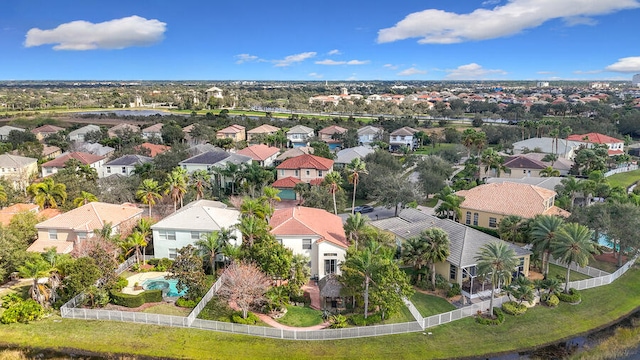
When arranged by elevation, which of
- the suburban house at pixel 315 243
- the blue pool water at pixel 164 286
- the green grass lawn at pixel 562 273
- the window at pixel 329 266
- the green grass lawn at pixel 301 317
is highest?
the suburban house at pixel 315 243

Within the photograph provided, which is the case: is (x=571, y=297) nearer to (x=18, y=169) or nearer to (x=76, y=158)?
(x=76, y=158)

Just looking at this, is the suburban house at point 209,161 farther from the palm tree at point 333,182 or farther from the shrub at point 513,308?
the shrub at point 513,308

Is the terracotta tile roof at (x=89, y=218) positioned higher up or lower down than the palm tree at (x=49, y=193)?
lower down

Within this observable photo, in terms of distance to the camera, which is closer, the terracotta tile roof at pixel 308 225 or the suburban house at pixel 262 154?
the terracotta tile roof at pixel 308 225

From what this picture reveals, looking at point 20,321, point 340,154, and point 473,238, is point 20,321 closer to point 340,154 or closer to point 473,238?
point 473,238

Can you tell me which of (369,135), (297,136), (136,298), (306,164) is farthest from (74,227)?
(369,135)

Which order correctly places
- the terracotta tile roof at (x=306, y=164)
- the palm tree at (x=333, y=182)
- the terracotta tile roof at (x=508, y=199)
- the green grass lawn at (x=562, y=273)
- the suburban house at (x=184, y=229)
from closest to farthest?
the green grass lawn at (x=562, y=273) → the suburban house at (x=184, y=229) → the terracotta tile roof at (x=508, y=199) → the palm tree at (x=333, y=182) → the terracotta tile roof at (x=306, y=164)

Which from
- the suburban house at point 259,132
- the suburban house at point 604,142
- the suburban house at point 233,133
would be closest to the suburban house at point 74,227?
the suburban house at point 233,133

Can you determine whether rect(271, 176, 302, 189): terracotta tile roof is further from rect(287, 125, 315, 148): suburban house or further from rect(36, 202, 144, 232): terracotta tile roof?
rect(287, 125, 315, 148): suburban house
